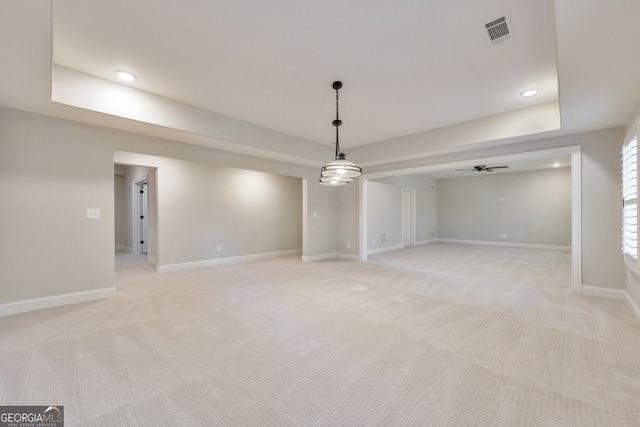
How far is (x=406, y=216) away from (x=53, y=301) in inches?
356

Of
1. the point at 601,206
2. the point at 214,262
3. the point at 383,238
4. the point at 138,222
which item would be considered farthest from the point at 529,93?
the point at 138,222

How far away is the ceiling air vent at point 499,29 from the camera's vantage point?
6.95 ft

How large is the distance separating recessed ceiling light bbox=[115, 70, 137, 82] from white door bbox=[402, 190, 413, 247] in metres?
8.14

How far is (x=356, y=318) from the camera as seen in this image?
2.92 meters

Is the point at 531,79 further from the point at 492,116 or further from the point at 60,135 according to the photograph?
A: the point at 60,135

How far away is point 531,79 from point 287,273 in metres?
4.71

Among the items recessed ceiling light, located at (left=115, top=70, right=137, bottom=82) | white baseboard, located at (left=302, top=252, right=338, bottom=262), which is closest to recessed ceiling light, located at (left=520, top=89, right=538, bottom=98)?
recessed ceiling light, located at (left=115, top=70, right=137, bottom=82)

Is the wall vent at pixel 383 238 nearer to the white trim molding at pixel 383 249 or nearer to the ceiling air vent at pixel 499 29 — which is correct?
the white trim molding at pixel 383 249

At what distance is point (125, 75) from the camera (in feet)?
9.85

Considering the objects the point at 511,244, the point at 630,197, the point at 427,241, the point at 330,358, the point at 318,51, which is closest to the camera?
the point at 330,358

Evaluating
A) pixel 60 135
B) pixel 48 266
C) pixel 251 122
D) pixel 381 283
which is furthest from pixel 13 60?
pixel 381 283

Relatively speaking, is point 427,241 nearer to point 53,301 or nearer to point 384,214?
point 384,214

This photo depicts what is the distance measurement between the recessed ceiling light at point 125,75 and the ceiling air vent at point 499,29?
3697 mm

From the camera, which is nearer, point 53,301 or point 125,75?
point 125,75
